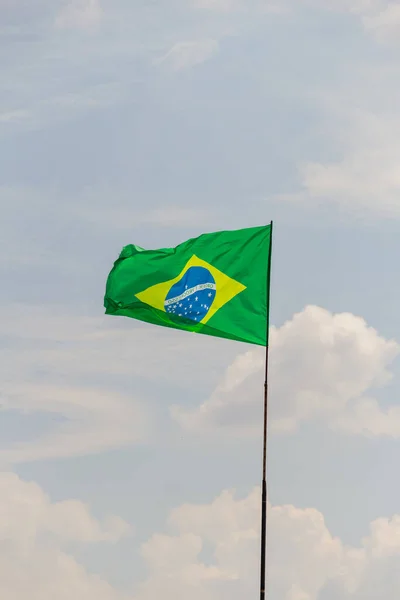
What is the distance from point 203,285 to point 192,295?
795 millimetres

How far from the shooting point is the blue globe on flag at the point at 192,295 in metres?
54.0

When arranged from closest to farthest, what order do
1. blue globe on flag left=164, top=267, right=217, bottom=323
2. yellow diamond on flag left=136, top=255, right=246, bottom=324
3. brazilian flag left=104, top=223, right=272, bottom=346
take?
1. brazilian flag left=104, top=223, right=272, bottom=346
2. yellow diamond on flag left=136, top=255, right=246, bottom=324
3. blue globe on flag left=164, top=267, right=217, bottom=323

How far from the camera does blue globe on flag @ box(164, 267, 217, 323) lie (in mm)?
53969

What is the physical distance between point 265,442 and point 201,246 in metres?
11.2

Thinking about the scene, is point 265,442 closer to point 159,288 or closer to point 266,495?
point 266,495

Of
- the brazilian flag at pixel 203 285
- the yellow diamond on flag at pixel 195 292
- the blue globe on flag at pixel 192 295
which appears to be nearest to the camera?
the brazilian flag at pixel 203 285

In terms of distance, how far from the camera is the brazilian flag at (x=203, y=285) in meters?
52.9

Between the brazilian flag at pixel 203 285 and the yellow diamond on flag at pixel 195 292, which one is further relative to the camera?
the yellow diamond on flag at pixel 195 292

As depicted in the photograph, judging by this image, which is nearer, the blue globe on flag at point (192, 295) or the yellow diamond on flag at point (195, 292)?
the yellow diamond on flag at point (195, 292)

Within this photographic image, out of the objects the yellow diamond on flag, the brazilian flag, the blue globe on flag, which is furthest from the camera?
the blue globe on flag

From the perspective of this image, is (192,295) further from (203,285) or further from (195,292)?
(203,285)

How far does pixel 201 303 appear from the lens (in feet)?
178

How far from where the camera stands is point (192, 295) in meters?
54.5

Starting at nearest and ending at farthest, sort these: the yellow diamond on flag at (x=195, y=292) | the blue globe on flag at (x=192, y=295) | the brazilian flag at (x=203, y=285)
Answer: the brazilian flag at (x=203, y=285) → the yellow diamond on flag at (x=195, y=292) → the blue globe on flag at (x=192, y=295)
